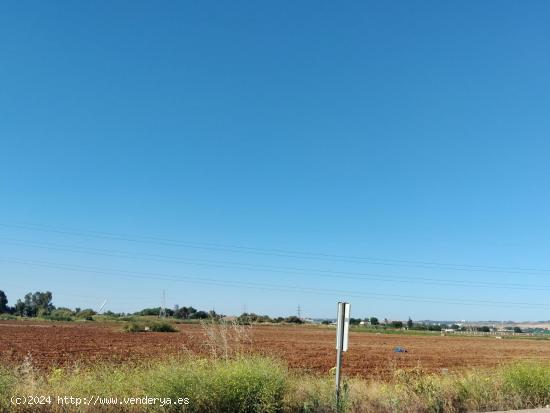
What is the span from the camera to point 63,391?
8.36m

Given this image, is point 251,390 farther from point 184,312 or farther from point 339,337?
point 184,312

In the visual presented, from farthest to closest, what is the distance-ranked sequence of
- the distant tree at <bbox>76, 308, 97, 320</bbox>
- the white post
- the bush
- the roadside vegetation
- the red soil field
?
the distant tree at <bbox>76, 308, 97, 320</bbox> → the bush → the red soil field → the white post → the roadside vegetation

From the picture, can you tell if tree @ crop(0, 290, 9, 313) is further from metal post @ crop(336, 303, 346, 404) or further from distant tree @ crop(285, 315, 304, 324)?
metal post @ crop(336, 303, 346, 404)

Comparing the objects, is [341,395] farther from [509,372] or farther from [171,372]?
[509,372]

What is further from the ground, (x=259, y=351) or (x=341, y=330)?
(x=341, y=330)

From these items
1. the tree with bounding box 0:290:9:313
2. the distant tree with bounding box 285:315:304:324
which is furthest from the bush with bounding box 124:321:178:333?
the tree with bounding box 0:290:9:313

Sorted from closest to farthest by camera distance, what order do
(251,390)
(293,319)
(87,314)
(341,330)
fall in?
1. (251,390)
2. (341,330)
3. (87,314)
4. (293,319)

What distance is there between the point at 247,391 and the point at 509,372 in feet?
22.8

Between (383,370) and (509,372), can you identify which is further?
(383,370)

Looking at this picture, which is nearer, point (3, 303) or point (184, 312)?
point (184, 312)

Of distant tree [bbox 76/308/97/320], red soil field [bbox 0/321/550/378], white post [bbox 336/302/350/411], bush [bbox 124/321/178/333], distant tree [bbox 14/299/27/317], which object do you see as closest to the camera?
white post [bbox 336/302/350/411]

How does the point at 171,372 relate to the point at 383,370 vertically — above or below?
above

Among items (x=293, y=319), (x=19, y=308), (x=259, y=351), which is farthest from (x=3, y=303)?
(x=259, y=351)

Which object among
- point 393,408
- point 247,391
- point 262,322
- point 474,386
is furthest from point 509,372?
point 262,322
